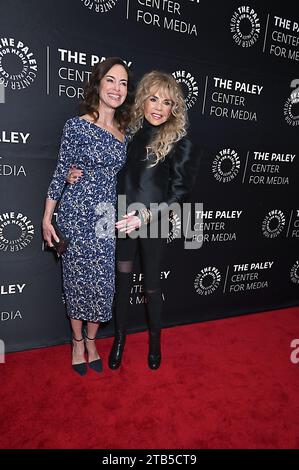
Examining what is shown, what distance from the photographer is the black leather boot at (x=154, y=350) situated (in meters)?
2.23

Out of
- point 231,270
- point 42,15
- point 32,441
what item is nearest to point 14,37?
point 42,15

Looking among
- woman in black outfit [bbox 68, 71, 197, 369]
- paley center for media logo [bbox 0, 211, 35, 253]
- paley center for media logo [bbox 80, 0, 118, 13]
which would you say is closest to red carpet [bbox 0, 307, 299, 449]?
paley center for media logo [bbox 0, 211, 35, 253]

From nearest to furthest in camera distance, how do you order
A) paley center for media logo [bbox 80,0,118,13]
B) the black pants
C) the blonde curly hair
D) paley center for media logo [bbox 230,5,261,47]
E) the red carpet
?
the red carpet < the blonde curly hair < paley center for media logo [bbox 80,0,118,13] < the black pants < paley center for media logo [bbox 230,5,261,47]

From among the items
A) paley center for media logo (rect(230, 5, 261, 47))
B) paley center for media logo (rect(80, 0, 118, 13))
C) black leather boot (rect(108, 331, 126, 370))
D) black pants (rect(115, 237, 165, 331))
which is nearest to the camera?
paley center for media logo (rect(80, 0, 118, 13))

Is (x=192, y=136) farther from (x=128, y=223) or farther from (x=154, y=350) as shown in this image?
(x=154, y=350)

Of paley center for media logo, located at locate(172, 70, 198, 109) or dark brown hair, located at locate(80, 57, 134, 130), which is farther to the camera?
paley center for media logo, located at locate(172, 70, 198, 109)

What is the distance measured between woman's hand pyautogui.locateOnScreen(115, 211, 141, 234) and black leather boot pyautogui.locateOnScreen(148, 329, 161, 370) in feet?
2.54

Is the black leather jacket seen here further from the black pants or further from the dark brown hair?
the black pants

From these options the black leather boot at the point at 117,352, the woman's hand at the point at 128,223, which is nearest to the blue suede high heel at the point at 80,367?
the black leather boot at the point at 117,352

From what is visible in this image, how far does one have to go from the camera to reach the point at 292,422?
6.24 feet

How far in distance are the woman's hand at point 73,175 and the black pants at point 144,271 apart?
0.46 m

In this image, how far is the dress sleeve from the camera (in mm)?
Answer: 1778

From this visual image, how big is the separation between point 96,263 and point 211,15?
1.86 metres

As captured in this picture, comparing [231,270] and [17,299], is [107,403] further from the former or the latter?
[231,270]
